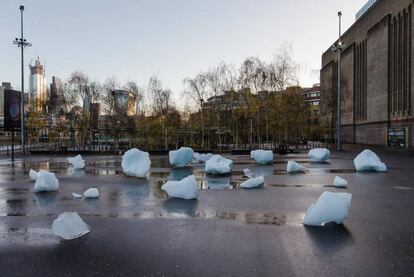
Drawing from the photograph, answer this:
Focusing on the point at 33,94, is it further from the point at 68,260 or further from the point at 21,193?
the point at 68,260

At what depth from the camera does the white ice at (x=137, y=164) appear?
15.1m

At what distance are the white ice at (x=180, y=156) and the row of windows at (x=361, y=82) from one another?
3838cm

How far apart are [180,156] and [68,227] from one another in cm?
1330

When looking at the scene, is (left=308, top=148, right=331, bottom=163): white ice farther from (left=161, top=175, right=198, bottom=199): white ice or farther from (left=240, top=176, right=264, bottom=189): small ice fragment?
(left=161, top=175, right=198, bottom=199): white ice

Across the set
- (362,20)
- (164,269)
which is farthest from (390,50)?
(164,269)

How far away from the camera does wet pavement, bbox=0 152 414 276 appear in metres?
4.92

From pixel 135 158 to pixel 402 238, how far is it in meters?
11.2

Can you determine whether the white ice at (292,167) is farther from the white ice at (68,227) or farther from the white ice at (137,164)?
the white ice at (68,227)

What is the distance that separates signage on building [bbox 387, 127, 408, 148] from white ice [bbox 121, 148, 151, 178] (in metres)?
26.7

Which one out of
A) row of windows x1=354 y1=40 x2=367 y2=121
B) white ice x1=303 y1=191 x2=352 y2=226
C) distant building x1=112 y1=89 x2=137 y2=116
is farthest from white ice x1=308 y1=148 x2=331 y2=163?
row of windows x1=354 y1=40 x2=367 y2=121

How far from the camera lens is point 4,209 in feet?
28.8

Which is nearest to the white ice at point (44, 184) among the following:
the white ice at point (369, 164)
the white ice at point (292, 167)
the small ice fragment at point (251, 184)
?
the small ice fragment at point (251, 184)

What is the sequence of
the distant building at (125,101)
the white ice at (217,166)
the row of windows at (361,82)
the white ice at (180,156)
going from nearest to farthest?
1. the white ice at (217,166)
2. the white ice at (180,156)
3. the distant building at (125,101)
4. the row of windows at (361,82)

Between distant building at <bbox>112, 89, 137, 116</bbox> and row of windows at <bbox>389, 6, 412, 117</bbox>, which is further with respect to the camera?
distant building at <bbox>112, 89, 137, 116</bbox>
